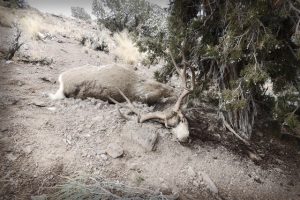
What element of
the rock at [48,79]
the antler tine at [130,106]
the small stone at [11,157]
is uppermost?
the antler tine at [130,106]

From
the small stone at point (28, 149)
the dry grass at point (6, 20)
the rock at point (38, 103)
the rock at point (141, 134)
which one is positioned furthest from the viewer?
the dry grass at point (6, 20)

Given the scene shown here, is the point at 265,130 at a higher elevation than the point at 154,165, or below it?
higher

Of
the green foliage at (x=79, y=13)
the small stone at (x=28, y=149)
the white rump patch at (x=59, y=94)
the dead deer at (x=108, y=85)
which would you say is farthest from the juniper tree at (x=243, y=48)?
the green foliage at (x=79, y=13)

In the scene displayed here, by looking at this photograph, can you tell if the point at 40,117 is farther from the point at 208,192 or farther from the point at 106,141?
the point at 208,192

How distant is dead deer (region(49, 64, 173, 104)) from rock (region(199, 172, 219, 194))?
6.64ft

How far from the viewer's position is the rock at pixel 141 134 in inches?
179

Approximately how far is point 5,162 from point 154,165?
1.87m

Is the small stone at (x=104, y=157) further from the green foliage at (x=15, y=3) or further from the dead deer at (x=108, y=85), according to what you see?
the green foliage at (x=15, y=3)

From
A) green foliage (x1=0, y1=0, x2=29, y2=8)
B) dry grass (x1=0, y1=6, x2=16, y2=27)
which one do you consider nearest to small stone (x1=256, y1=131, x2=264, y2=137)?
dry grass (x1=0, y1=6, x2=16, y2=27)

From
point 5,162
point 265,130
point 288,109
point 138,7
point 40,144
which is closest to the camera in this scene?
point 5,162

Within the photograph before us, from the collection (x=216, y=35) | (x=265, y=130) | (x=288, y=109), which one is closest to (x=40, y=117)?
(x=216, y=35)

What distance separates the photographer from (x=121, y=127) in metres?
4.80

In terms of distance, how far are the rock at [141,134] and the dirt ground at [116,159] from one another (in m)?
0.02

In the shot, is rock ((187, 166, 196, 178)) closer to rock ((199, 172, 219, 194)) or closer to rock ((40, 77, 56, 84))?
rock ((199, 172, 219, 194))
